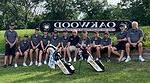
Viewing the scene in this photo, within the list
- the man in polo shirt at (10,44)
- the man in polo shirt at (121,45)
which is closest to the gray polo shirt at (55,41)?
the man in polo shirt at (10,44)

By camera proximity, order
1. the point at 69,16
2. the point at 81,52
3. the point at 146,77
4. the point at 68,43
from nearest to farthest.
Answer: the point at 146,77 < the point at 81,52 < the point at 68,43 < the point at 69,16

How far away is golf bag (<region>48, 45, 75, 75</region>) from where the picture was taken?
15977 mm

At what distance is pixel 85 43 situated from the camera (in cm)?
1802

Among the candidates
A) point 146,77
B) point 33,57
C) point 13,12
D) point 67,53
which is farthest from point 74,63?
point 13,12

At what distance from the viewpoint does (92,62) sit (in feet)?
54.0

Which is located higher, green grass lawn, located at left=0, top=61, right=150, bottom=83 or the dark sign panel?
the dark sign panel

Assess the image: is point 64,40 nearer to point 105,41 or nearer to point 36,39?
point 36,39

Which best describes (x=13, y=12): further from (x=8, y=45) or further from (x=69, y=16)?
(x=8, y=45)

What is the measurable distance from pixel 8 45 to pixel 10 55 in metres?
0.42

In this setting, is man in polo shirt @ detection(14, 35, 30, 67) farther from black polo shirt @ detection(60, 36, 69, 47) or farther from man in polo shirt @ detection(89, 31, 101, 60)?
man in polo shirt @ detection(89, 31, 101, 60)

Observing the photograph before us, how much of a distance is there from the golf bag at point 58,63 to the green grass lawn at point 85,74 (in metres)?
0.18

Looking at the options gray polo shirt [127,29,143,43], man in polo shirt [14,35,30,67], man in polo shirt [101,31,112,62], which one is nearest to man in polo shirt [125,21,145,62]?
gray polo shirt [127,29,143,43]

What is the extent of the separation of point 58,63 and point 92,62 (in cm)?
120

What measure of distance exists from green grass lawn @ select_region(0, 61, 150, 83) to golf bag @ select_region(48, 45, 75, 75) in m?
0.18
